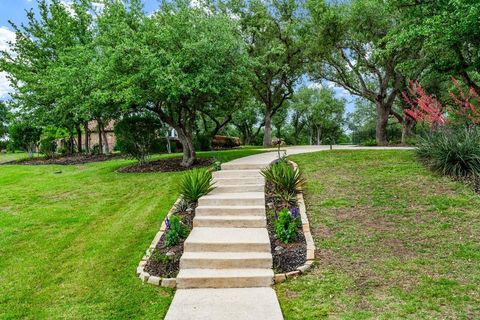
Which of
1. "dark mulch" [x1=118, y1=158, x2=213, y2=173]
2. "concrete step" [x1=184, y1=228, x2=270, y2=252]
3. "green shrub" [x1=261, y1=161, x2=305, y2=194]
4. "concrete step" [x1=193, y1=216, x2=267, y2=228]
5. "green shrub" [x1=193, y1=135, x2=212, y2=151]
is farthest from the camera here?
"green shrub" [x1=193, y1=135, x2=212, y2=151]

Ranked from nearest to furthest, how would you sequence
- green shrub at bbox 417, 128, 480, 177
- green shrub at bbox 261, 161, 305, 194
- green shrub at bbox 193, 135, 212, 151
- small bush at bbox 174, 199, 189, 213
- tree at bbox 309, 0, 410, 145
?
small bush at bbox 174, 199, 189, 213
green shrub at bbox 261, 161, 305, 194
green shrub at bbox 417, 128, 480, 177
tree at bbox 309, 0, 410, 145
green shrub at bbox 193, 135, 212, 151

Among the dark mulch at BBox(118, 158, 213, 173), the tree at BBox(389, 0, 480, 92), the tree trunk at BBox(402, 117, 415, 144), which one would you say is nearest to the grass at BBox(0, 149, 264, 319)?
the dark mulch at BBox(118, 158, 213, 173)

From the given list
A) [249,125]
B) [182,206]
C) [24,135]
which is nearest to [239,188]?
[182,206]

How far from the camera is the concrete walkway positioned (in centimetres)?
380

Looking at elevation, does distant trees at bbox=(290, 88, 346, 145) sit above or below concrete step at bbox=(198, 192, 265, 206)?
above

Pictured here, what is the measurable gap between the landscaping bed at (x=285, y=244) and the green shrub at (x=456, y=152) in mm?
3577

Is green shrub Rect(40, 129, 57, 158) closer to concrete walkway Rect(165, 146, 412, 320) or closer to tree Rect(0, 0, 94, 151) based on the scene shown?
tree Rect(0, 0, 94, 151)

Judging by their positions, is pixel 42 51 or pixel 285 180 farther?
pixel 42 51

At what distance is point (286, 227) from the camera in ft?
17.8

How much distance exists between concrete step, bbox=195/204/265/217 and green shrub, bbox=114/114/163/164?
5831 millimetres

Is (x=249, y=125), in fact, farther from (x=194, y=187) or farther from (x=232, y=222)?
(x=232, y=222)

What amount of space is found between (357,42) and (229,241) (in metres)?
14.8

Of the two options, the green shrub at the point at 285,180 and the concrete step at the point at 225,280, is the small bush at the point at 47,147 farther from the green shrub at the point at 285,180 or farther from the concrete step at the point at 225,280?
the concrete step at the point at 225,280

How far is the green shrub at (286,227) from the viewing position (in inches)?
207
